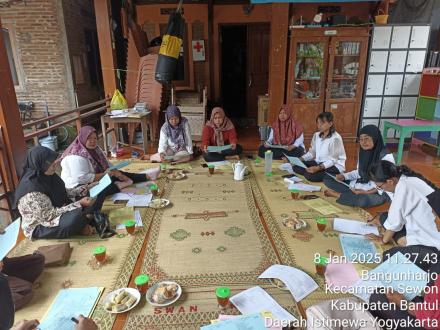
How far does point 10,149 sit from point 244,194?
7.01ft

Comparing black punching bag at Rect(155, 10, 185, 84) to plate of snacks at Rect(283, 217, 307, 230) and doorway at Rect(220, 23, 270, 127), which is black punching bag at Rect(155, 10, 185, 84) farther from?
plate of snacks at Rect(283, 217, 307, 230)

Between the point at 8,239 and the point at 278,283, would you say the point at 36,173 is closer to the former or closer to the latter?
the point at 8,239

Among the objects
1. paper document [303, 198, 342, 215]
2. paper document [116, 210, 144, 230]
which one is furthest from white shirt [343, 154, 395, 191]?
paper document [116, 210, 144, 230]

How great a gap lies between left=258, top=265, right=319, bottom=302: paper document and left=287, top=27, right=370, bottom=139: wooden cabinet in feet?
13.4

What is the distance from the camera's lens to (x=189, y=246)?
7.38 ft

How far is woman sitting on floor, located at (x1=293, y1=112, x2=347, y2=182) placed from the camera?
11.2 feet

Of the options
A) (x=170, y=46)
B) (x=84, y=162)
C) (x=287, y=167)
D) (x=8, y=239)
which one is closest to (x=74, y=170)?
(x=84, y=162)

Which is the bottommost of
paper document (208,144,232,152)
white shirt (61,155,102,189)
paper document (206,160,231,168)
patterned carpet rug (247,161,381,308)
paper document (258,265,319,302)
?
patterned carpet rug (247,161,381,308)

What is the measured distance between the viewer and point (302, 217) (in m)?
2.61

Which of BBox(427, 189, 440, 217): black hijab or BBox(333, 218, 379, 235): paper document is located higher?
BBox(427, 189, 440, 217): black hijab

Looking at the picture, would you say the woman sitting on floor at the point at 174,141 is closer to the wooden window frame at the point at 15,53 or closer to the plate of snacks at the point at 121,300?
the plate of snacks at the point at 121,300

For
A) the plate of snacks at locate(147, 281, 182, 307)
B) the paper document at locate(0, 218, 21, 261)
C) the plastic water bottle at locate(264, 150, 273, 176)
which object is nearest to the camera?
the paper document at locate(0, 218, 21, 261)

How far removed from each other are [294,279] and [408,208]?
0.83 metres

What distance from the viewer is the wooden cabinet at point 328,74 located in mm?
5227
